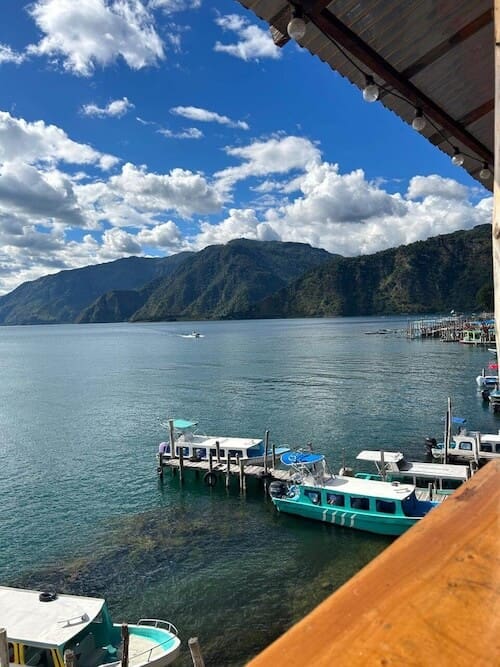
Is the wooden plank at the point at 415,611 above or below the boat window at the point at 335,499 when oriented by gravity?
above

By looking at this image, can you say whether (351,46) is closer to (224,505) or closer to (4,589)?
(4,589)

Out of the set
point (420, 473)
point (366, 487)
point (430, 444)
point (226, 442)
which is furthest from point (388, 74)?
point (430, 444)

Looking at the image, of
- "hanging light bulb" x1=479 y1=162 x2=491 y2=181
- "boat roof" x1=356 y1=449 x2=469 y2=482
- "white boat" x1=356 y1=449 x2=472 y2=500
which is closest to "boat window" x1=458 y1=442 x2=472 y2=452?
"boat roof" x1=356 y1=449 x2=469 y2=482

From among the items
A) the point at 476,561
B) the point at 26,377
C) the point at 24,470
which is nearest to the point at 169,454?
the point at 24,470

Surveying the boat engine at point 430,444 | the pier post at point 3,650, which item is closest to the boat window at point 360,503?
the boat engine at point 430,444

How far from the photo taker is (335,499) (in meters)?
25.3

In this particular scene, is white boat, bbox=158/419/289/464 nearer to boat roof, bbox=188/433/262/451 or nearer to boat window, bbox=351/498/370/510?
boat roof, bbox=188/433/262/451

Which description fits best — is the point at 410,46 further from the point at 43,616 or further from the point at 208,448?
the point at 208,448

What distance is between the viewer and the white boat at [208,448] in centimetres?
3372

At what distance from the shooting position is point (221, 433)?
43.8m

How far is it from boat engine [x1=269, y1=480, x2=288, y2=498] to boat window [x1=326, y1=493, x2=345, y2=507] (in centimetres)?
285

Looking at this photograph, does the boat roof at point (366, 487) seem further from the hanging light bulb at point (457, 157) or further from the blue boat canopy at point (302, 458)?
the hanging light bulb at point (457, 157)

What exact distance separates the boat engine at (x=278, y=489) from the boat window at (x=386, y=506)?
5517mm

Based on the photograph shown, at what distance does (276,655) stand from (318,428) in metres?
43.4
